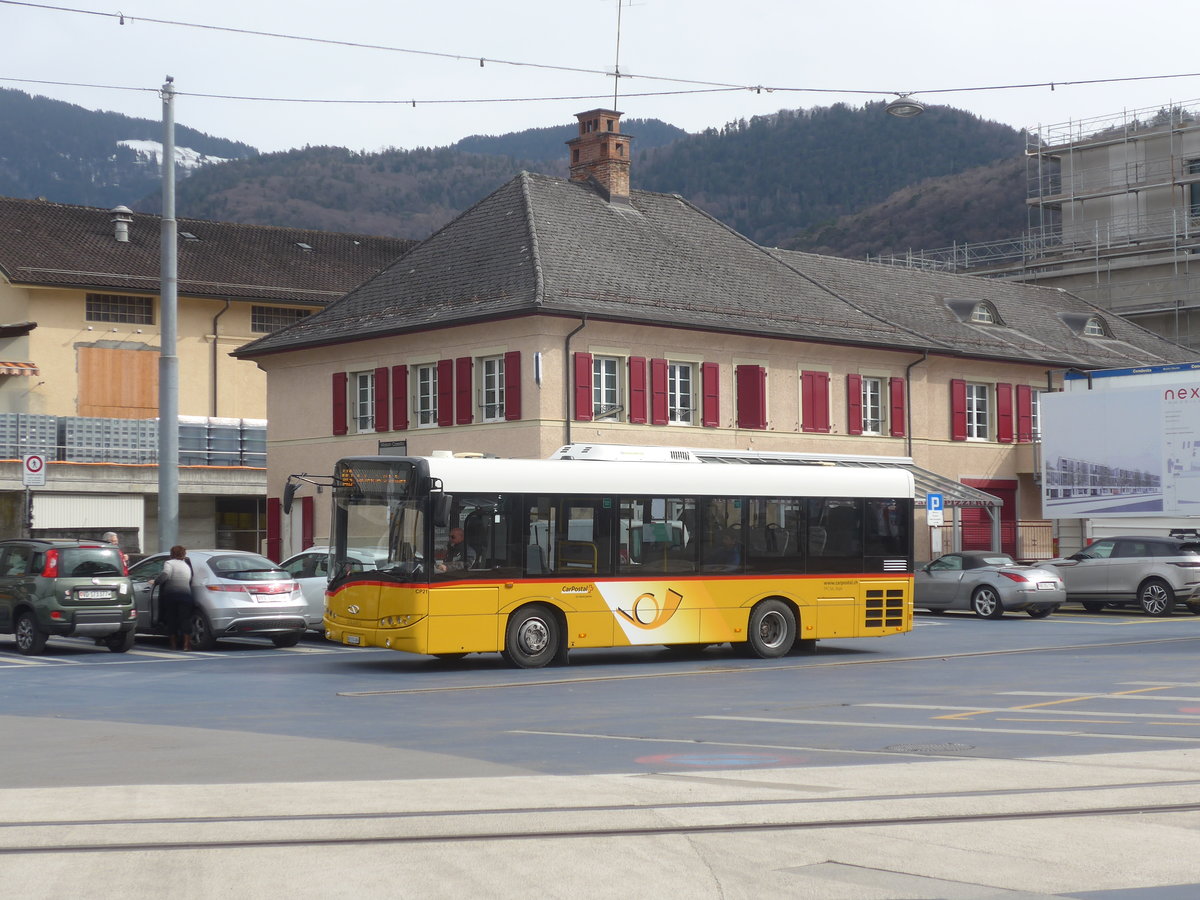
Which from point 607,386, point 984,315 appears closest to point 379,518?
point 607,386

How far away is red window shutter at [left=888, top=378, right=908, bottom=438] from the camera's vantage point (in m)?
46.6

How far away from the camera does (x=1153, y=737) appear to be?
44.2 feet

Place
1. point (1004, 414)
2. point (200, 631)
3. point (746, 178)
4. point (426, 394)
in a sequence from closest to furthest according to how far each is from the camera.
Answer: point (200, 631)
point (426, 394)
point (1004, 414)
point (746, 178)

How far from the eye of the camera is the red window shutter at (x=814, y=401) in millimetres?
44344

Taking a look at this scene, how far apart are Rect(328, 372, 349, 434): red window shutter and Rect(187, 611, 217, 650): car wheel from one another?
1846 centimetres

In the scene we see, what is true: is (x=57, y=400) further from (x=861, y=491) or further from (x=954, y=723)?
(x=954, y=723)

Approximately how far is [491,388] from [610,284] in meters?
3.95

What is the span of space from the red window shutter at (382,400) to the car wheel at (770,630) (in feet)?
69.6

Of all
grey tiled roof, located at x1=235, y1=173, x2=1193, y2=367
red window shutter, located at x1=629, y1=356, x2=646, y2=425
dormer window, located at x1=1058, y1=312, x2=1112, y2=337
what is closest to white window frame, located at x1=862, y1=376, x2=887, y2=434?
grey tiled roof, located at x1=235, y1=173, x2=1193, y2=367

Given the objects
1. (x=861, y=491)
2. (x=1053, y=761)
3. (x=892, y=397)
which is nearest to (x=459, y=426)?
(x=892, y=397)

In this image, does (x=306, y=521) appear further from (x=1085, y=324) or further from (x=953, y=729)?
(x=953, y=729)

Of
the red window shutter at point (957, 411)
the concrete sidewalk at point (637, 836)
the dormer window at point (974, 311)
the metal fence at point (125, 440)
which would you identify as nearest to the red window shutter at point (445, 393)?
the metal fence at point (125, 440)

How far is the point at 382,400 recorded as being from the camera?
43.4 meters

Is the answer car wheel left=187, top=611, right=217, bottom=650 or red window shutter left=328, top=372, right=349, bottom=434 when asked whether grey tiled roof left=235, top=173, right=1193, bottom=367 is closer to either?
red window shutter left=328, top=372, right=349, bottom=434
